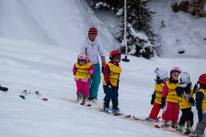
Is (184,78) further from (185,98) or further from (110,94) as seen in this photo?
(110,94)

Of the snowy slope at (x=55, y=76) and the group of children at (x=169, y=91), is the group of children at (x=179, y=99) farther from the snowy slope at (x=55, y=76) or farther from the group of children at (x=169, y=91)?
the snowy slope at (x=55, y=76)

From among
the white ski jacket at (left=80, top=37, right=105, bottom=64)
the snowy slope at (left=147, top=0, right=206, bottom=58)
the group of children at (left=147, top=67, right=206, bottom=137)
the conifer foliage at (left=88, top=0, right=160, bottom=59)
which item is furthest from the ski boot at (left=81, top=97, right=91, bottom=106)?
the snowy slope at (left=147, top=0, right=206, bottom=58)

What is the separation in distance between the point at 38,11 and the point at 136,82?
9117mm

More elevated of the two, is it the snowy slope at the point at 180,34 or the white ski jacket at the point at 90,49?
Answer: the snowy slope at the point at 180,34

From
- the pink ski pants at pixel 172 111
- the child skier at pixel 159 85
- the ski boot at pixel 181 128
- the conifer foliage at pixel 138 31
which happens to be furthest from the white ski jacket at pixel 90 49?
the conifer foliage at pixel 138 31

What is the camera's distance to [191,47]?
16875mm

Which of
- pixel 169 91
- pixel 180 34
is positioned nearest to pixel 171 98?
pixel 169 91

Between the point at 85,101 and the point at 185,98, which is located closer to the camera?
the point at 185,98

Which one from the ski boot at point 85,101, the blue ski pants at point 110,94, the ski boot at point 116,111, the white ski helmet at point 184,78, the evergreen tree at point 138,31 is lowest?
the ski boot at point 116,111

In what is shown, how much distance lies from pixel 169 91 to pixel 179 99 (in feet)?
1.17

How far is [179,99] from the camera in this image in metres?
5.12

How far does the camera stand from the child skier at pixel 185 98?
495 cm

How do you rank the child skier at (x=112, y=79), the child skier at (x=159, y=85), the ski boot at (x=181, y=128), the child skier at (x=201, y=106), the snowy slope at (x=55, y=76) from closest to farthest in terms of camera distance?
the snowy slope at (x=55, y=76), the child skier at (x=201, y=106), the ski boot at (x=181, y=128), the child skier at (x=159, y=85), the child skier at (x=112, y=79)

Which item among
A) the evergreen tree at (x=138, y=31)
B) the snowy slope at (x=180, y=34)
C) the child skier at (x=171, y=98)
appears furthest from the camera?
the snowy slope at (x=180, y=34)
